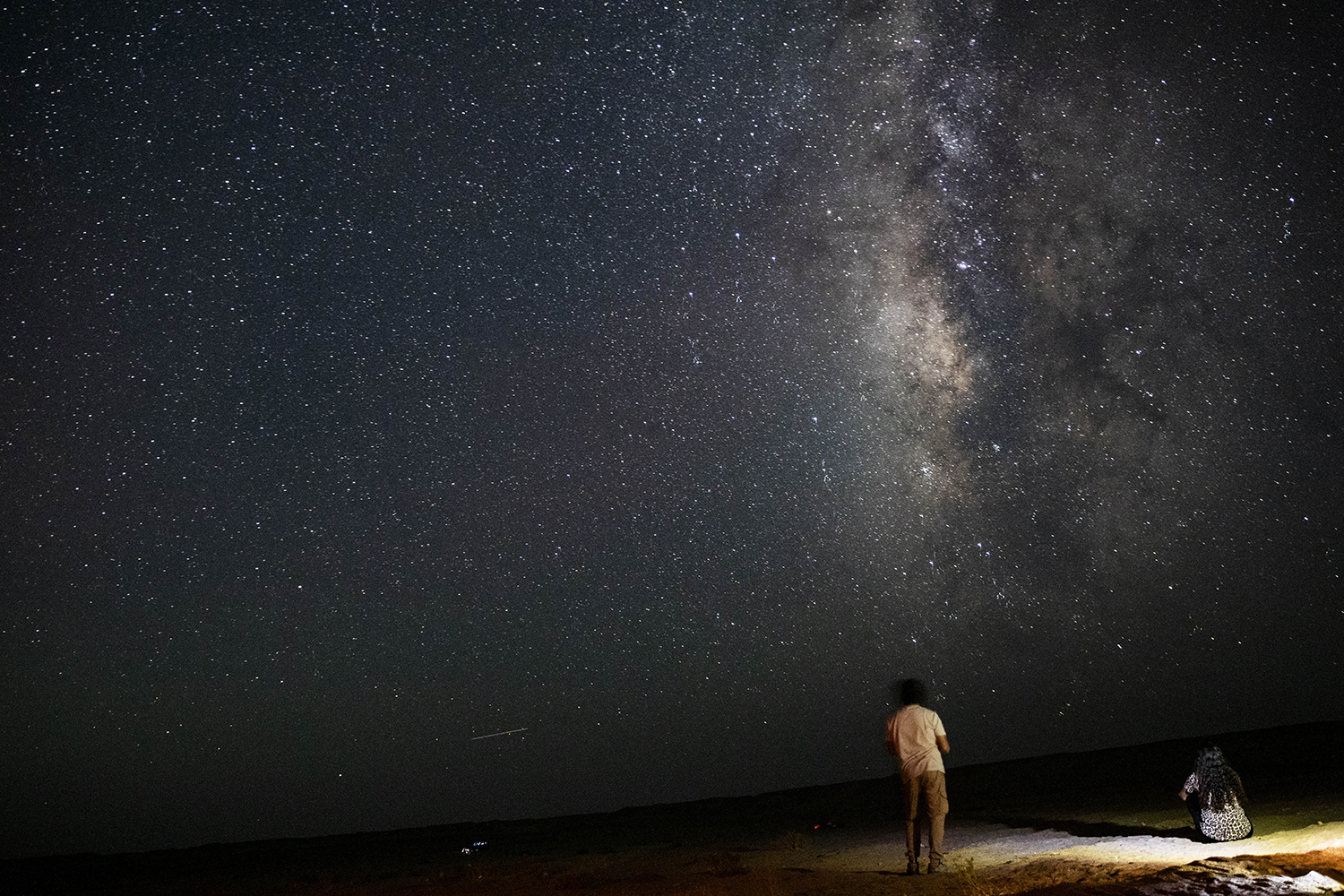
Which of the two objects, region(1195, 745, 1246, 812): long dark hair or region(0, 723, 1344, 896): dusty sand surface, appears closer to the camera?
region(0, 723, 1344, 896): dusty sand surface

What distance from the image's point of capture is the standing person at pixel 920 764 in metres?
5.93

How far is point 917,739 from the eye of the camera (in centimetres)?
598

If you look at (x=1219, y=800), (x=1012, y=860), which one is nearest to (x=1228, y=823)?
(x=1219, y=800)

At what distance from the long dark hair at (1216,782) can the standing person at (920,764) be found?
190 centimetres

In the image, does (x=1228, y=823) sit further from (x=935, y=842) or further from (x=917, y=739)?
(x=917, y=739)

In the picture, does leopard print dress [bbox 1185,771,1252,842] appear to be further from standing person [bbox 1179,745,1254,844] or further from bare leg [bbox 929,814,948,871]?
bare leg [bbox 929,814,948,871]

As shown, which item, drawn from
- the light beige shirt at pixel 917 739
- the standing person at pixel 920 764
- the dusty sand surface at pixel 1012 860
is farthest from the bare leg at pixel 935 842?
the light beige shirt at pixel 917 739

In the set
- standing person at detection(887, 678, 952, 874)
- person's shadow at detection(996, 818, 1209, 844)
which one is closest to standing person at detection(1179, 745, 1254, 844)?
person's shadow at detection(996, 818, 1209, 844)

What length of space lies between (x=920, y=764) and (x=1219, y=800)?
2.26 m

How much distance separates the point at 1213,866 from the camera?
4.74 m

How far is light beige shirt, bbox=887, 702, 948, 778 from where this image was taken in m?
5.93

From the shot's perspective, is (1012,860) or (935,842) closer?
(935,842)

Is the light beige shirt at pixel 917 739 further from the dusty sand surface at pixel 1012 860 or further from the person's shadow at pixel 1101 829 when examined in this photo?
the person's shadow at pixel 1101 829

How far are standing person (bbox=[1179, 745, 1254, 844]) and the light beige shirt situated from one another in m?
1.96
